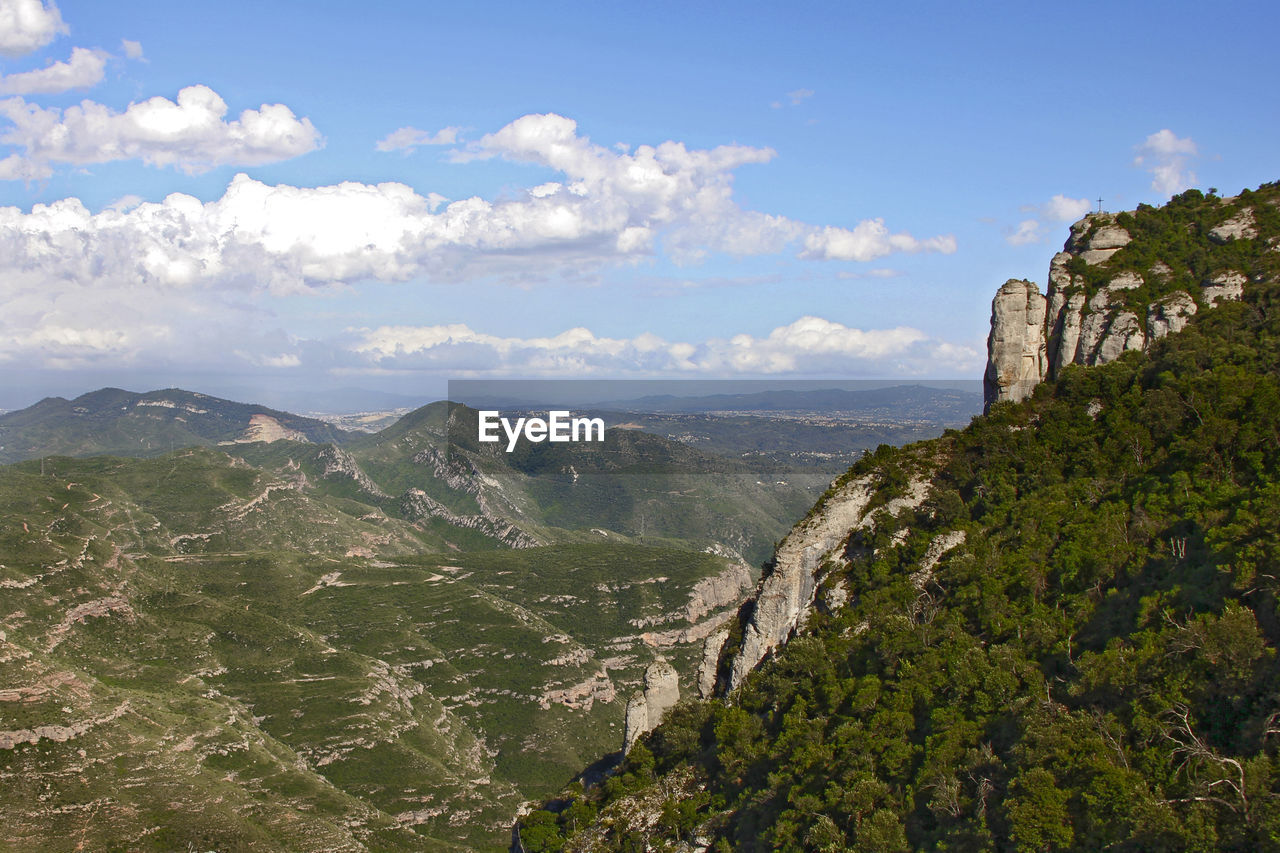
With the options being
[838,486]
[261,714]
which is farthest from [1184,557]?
[261,714]

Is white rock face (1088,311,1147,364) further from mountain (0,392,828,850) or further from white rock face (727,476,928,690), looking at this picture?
mountain (0,392,828,850)

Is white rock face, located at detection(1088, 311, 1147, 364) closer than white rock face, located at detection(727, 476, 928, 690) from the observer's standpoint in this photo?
No

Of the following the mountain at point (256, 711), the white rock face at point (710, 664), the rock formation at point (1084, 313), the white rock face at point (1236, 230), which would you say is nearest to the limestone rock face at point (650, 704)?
the mountain at point (256, 711)

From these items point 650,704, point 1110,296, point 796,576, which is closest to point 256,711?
point 650,704

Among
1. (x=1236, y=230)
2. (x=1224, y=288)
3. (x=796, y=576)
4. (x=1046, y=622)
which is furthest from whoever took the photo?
(x=1236, y=230)

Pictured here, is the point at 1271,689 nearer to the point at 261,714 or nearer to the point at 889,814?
the point at 889,814

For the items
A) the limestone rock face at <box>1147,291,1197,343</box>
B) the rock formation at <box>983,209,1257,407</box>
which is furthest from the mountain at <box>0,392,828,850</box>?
the limestone rock face at <box>1147,291,1197,343</box>

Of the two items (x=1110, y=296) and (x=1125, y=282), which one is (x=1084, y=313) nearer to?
(x=1110, y=296)
